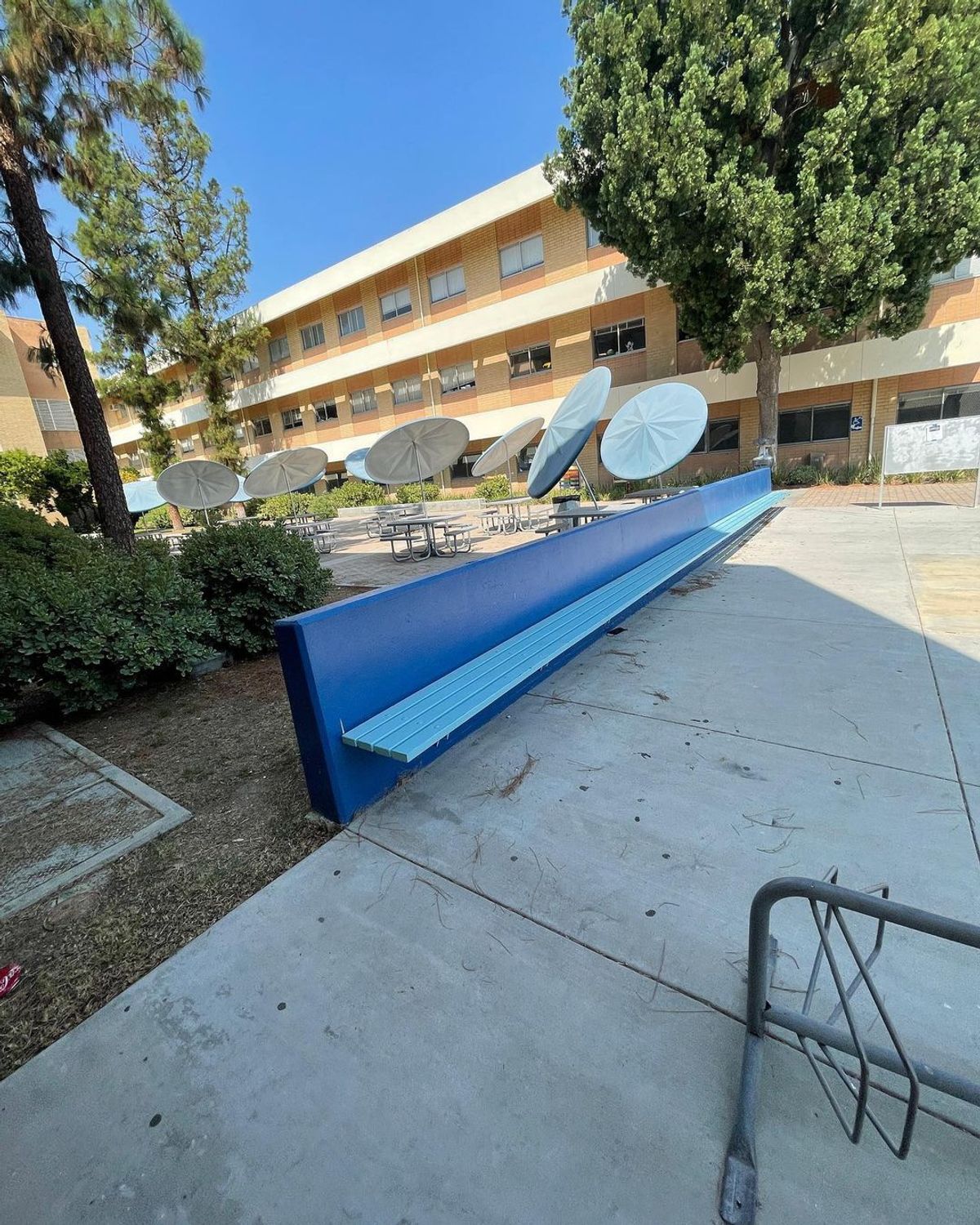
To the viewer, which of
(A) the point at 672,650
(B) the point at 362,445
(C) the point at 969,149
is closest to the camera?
(A) the point at 672,650

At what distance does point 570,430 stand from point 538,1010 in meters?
8.36

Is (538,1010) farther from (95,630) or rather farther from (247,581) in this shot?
(247,581)

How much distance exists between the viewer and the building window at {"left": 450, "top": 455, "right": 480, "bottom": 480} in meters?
26.1

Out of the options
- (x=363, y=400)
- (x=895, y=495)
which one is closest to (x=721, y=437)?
(x=895, y=495)

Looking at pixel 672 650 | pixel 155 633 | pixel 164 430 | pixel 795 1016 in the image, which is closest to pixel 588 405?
pixel 672 650

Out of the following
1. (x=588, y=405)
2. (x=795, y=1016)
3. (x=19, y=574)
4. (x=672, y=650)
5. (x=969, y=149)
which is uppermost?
(x=969, y=149)

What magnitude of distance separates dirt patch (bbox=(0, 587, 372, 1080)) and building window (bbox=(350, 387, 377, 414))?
1070 inches

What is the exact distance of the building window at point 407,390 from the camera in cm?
2681

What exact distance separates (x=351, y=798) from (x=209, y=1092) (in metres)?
1.36

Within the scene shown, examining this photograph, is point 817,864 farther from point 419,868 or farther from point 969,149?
point 969,149

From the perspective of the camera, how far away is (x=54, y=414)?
29250 millimetres

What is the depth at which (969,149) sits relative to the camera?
40.7 ft

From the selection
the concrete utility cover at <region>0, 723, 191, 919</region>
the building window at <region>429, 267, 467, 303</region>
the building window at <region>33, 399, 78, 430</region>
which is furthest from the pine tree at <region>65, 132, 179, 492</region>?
the concrete utility cover at <region>0, 723, 191, 919</region>

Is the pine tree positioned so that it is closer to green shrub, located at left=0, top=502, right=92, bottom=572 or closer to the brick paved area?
green shrub, located at left=0, top=502, right=92, bottom=572
